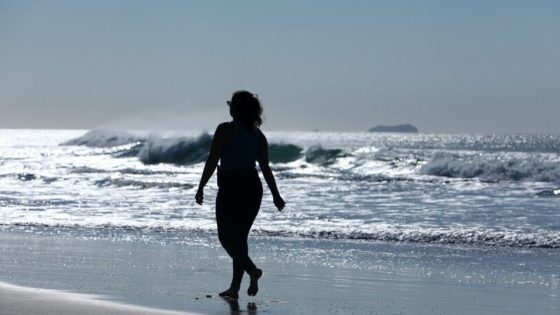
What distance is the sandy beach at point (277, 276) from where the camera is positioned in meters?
6.45

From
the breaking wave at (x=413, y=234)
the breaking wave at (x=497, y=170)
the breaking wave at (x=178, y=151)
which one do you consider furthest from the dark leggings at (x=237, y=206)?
the breaking wave at (x=178, y=151)

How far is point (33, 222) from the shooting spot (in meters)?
13.5

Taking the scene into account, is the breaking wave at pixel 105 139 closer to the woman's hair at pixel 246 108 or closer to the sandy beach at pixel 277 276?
the sandy beach at pixel 277 276

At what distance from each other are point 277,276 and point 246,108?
6.92 feet

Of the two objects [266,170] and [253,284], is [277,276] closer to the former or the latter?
[253,284]

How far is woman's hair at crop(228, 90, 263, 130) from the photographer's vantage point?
21.6 feet

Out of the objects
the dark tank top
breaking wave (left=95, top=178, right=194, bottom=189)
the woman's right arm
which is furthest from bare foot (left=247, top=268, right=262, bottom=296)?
breaking wave (left=95, top=178, right=194, bottom=189)

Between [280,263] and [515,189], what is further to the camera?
[515,189]

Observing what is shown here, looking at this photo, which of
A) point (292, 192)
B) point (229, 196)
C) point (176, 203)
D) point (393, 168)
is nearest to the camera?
point (229, 196)

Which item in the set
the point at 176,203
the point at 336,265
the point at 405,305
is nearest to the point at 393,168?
the point at 176,203

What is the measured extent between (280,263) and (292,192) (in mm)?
12692

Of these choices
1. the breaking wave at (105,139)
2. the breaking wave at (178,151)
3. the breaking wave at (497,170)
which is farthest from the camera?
the breaking wave at (105,139)

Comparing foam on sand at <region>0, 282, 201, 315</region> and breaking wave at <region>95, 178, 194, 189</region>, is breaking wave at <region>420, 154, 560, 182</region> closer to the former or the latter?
breaking wave at <region>95, 178, 194, 189</region>

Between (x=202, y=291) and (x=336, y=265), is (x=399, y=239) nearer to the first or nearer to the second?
(x=336, y=265)
